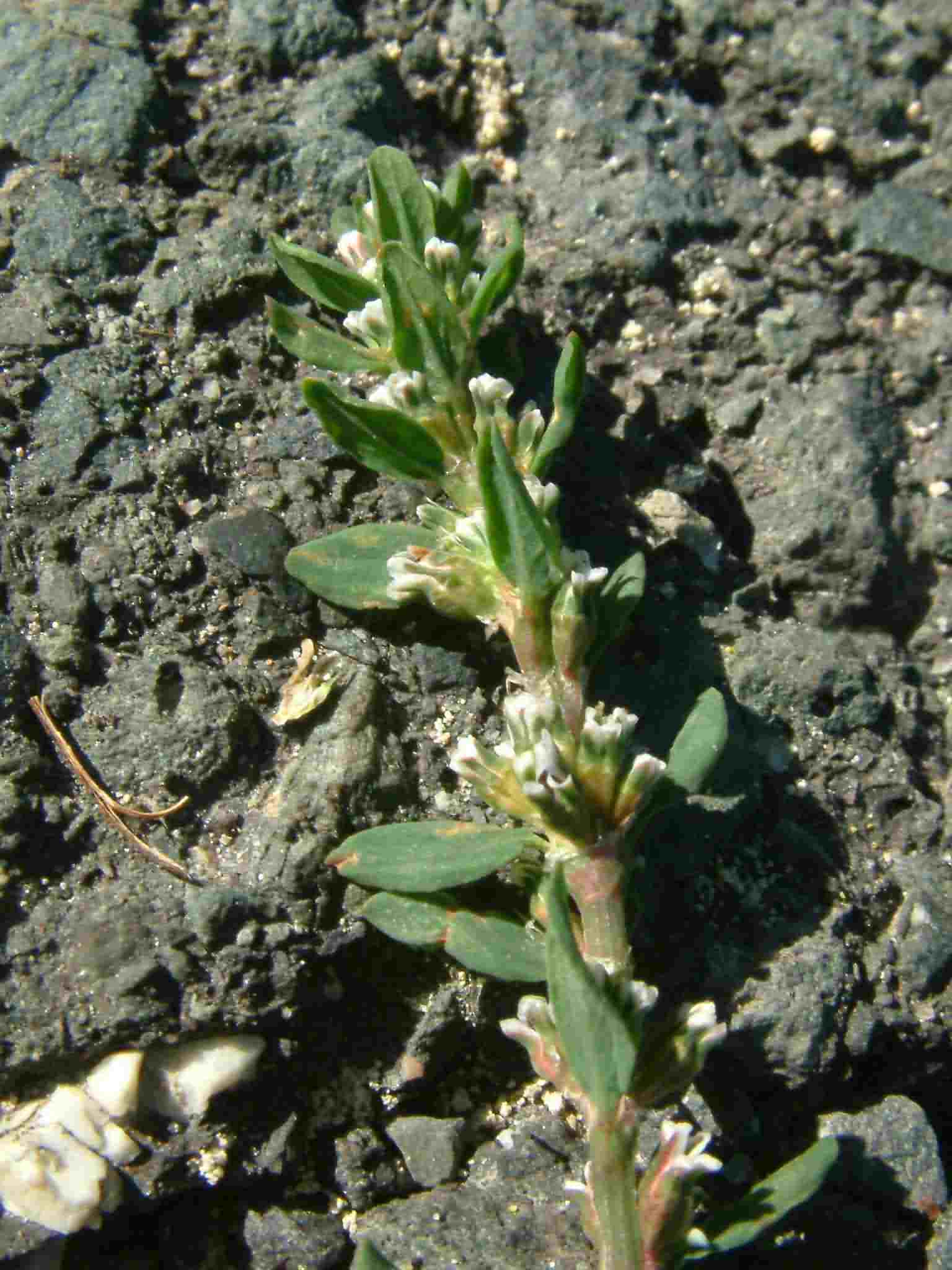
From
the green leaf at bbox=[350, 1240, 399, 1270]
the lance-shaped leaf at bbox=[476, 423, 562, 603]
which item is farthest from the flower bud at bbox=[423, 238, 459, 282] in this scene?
the green leaf at bbox=[350, 1240, 399, 1270]

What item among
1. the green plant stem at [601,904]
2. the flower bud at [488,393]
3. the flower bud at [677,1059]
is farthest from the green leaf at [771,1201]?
the flower bud at [488,393]

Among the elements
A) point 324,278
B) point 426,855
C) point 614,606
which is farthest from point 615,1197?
point 324,278

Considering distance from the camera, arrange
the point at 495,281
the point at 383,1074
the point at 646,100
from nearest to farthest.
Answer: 1. the point at 383,1074
2. the point at 495,281
3. the point at 646,100

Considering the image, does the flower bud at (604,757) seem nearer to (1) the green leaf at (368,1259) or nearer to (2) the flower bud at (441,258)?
(1) the green leaf at (368,1259)

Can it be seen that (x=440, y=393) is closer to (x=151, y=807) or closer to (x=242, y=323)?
(x=242, y=323)

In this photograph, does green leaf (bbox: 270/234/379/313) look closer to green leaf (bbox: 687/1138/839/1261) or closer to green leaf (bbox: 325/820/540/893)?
green leaf (bbox: 325/820/540/893)

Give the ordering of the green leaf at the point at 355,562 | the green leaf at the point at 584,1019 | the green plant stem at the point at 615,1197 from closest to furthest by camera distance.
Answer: the green leaf at the point at 584,1019, the green plant stem at the point at 615,1197, the green leaf at the point at 355,562

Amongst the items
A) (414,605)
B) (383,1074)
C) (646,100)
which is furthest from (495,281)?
(383,1074)
